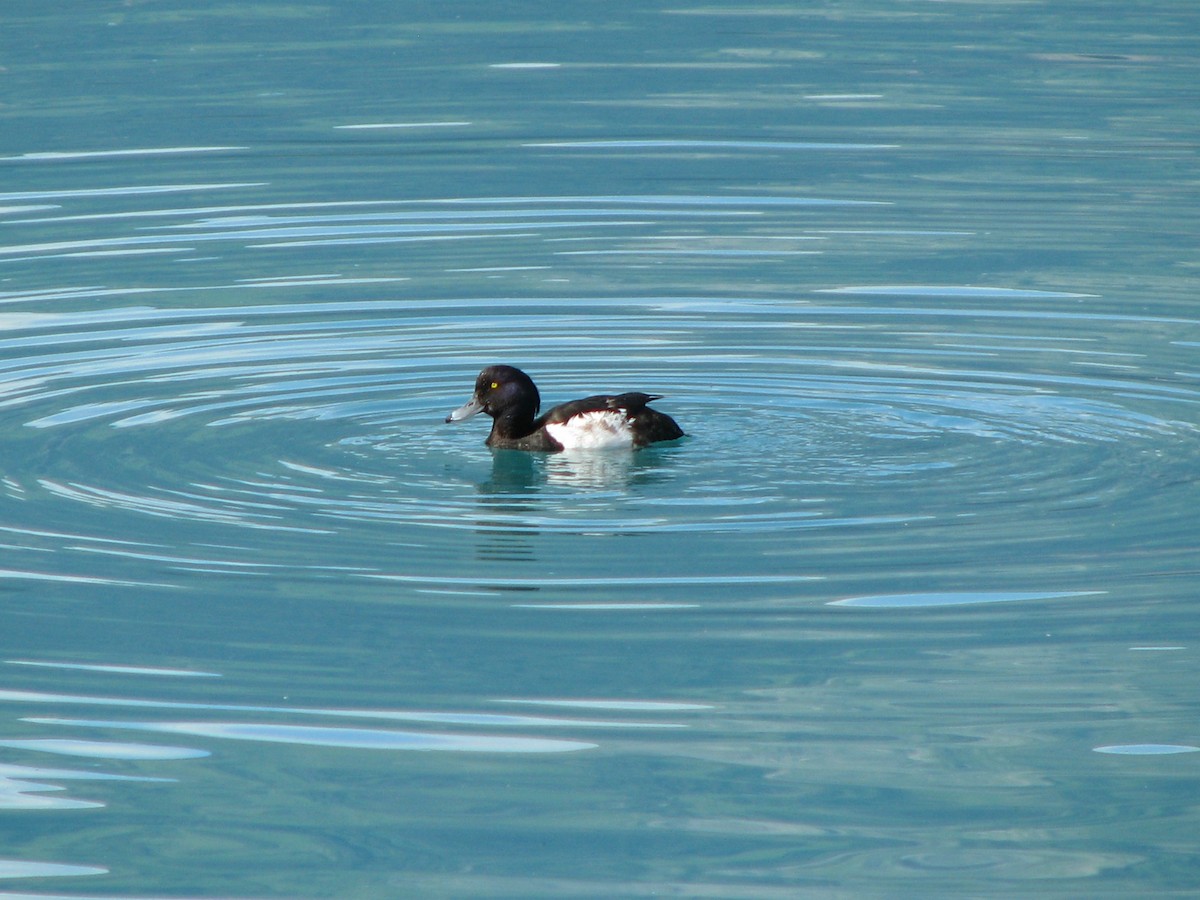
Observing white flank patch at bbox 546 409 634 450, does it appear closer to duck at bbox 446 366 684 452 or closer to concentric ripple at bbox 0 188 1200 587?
duck at bbox 446 366 684 452

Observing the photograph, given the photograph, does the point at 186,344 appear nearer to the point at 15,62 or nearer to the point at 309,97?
the point at 309,97

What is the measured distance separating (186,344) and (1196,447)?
20.8ft

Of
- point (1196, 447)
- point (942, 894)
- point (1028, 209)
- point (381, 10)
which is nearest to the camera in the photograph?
point (942, 894)

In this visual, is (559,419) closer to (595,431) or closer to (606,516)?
(595,431)

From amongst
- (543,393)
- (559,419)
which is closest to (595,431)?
(559,419)

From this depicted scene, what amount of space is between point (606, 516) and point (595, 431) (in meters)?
1.37

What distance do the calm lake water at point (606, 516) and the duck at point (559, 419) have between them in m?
0.14

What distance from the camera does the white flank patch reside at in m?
10.4

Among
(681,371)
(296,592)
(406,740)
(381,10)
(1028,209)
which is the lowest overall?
(406,740)

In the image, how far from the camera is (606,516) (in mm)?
9219

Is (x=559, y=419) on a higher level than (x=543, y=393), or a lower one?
lower

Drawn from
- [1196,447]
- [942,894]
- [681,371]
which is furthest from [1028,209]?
[942,894]

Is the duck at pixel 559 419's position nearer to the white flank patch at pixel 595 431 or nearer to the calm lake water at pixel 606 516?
the white flank patch at pixel 595 431

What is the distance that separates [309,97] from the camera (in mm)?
22062
